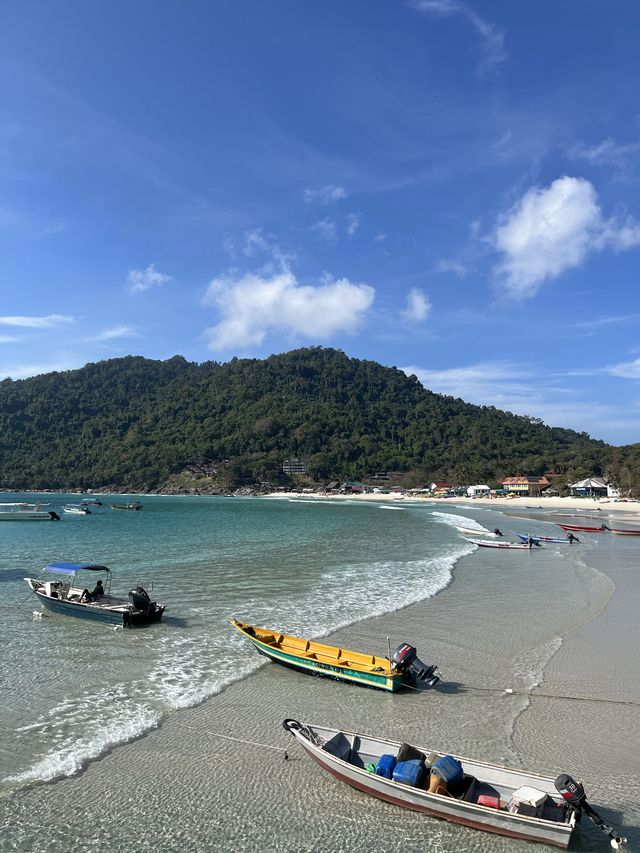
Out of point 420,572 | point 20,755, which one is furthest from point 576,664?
point 420,572

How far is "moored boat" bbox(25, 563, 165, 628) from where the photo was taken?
58.4ft

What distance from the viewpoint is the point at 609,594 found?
23250 mm

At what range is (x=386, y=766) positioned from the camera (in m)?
8.13

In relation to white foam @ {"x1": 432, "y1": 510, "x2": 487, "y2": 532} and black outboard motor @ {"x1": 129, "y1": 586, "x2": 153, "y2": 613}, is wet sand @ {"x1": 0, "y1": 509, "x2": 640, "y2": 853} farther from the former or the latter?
white foam @ {"x1": 432, "y1": 510, "x2": 487, "y2": 532}

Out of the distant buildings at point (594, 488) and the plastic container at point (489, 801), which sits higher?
the distant buildings at point (594, 488)

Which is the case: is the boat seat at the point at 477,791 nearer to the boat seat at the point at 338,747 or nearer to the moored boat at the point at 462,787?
the moored boat at the point at 462,787

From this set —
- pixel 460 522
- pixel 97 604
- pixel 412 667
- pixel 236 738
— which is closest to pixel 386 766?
pixel 236 738

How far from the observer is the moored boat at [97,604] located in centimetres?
1780

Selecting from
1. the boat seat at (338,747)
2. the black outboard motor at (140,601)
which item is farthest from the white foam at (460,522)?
the boat seat at (338,747)

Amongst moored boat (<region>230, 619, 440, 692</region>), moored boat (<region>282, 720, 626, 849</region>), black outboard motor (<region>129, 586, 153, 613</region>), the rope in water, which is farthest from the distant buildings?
moored boat (<region>282, 720, 626, 849</region>)

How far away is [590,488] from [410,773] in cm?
13702

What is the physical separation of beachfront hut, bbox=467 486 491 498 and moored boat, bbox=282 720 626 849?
14945 centimetres

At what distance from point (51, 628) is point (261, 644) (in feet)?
Answer: 26.9

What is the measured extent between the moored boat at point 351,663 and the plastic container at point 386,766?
4.04 m
